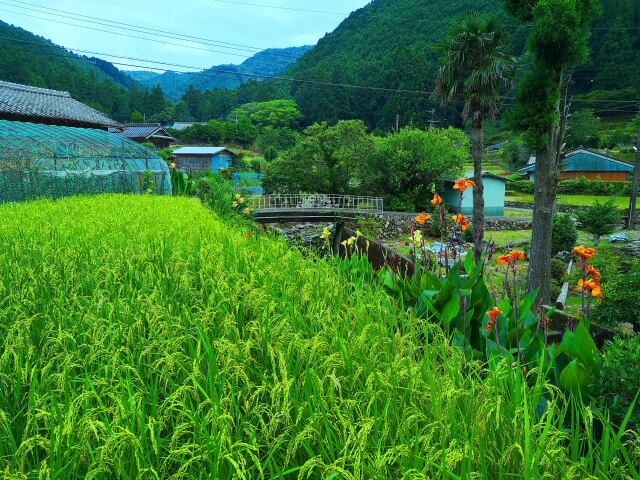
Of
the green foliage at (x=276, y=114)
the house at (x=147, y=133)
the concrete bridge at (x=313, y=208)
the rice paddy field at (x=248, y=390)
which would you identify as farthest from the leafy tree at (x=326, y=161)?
the green foliage at (x=276, y=114)

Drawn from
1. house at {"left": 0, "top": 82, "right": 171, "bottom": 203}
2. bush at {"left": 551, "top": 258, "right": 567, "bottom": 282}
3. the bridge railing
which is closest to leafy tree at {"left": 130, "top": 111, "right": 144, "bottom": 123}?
the bridge railing

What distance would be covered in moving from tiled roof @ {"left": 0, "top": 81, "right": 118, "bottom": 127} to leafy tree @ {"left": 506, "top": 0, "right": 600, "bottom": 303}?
56.0 ft

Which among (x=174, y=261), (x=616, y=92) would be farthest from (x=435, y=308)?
(x=616, y=92)

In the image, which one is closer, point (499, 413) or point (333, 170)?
point (499, 413)

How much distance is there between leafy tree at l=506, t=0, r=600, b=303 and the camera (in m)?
9.47

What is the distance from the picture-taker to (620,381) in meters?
2.23

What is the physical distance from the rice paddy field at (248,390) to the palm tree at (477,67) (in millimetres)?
14158

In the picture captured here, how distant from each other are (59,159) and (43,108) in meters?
7.05

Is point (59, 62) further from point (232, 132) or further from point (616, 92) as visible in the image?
point (616, 92)

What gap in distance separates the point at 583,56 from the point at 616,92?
5082 centimetres

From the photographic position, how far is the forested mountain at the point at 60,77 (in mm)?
47969

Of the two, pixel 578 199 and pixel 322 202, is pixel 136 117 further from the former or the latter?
pixel 578 199

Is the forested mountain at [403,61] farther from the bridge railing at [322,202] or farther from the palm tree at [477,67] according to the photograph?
the palm tree at [477,67]

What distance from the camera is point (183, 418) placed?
5.85 ft
